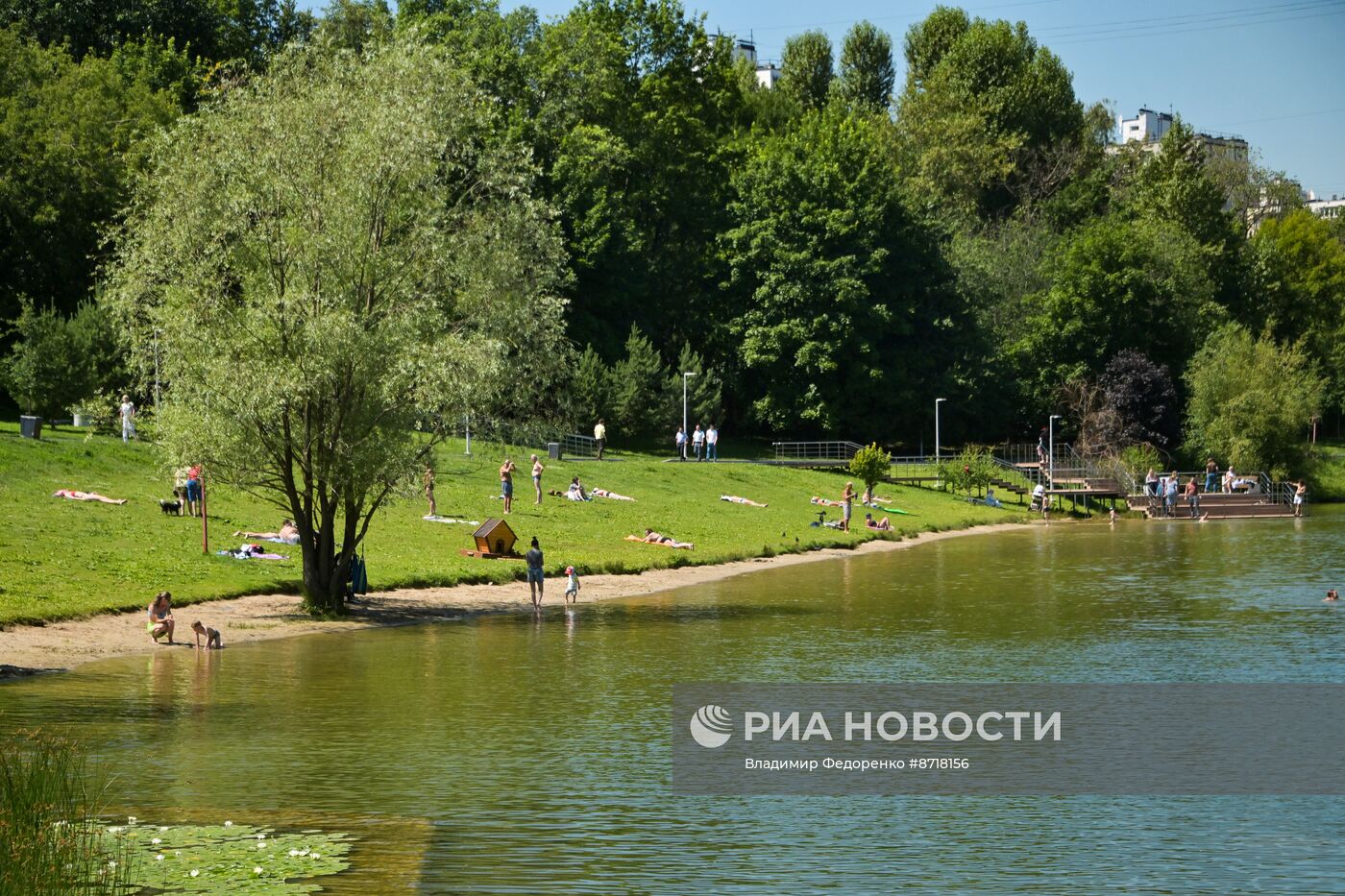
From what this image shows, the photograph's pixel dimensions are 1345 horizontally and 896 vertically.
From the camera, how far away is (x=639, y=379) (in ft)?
284

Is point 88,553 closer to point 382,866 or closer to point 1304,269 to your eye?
Result: point 382,866

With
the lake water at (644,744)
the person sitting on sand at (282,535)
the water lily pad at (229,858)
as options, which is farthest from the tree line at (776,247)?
the water lily pad at (229,858)

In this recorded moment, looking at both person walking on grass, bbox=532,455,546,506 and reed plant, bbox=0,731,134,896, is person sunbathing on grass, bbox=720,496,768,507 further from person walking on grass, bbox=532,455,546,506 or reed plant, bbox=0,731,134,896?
reed plant, bbox=0,731,134,896

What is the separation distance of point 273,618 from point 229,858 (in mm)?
19259

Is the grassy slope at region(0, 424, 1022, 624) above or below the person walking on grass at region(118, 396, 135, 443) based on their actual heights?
below

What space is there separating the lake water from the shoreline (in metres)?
0.85

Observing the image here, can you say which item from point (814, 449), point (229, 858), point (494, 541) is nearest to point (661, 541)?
point (494, 541)

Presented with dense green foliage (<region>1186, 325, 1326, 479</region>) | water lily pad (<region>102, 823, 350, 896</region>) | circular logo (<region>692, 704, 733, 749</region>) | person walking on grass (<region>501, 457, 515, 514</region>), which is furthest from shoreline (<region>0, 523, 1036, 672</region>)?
dense green foliage (<region>1186, 325, 1326, 479</region>)

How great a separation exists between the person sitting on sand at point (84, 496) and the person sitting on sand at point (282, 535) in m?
4.39

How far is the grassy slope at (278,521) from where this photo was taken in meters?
36.7

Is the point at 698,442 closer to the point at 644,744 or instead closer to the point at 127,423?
the point at 127,423

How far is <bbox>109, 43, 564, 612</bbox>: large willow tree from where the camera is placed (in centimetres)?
3325

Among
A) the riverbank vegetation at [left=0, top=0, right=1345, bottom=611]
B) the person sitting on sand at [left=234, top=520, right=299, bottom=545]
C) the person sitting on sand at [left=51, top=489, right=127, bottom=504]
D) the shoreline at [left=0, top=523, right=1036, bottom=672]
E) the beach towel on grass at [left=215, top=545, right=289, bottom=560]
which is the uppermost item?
the riverbank vegetation at [left=0, top=0, right=1345, bottom=611]

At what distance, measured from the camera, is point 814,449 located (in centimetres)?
9444
